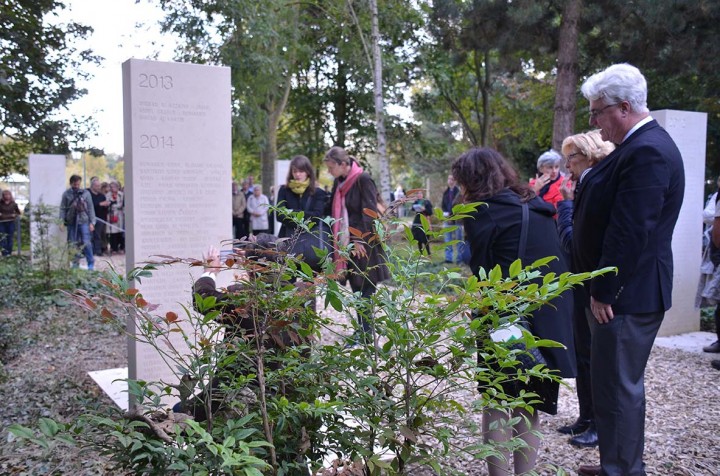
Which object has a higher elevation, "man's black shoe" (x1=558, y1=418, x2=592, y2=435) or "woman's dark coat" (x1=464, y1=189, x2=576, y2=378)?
"woman's dark coat" (x1=464, y1=189, x2=576, y2=378)

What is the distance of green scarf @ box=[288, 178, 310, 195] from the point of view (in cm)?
641

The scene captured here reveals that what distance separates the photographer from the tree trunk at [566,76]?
41.4 ft

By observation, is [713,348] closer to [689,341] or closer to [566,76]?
[689,341]

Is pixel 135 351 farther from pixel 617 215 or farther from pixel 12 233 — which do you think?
pixel 12 233

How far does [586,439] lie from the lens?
13.4 feet

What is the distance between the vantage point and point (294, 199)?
6543mm

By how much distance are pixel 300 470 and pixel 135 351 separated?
11.1ft

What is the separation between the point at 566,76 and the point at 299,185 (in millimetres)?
8252

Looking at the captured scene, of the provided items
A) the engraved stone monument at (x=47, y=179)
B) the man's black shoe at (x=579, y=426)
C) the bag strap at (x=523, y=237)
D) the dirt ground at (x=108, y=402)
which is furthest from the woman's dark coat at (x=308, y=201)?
the engraved stone monument at (x=47, y=179)

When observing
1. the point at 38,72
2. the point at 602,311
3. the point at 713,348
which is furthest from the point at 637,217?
the point at 38,72

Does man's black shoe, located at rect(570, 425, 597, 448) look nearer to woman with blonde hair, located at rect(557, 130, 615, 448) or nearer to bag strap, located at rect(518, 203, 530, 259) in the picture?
woman with blonde hair, located at rect(557, 130, 615, 448)

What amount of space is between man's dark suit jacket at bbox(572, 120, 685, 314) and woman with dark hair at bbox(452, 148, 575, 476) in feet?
0.80

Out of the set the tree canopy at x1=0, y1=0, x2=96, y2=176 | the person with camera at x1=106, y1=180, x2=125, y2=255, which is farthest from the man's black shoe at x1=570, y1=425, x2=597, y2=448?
the person with camera at x1=106, y1=180, x2=125, y2=255

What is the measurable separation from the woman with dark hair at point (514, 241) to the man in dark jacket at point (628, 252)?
0.19m
